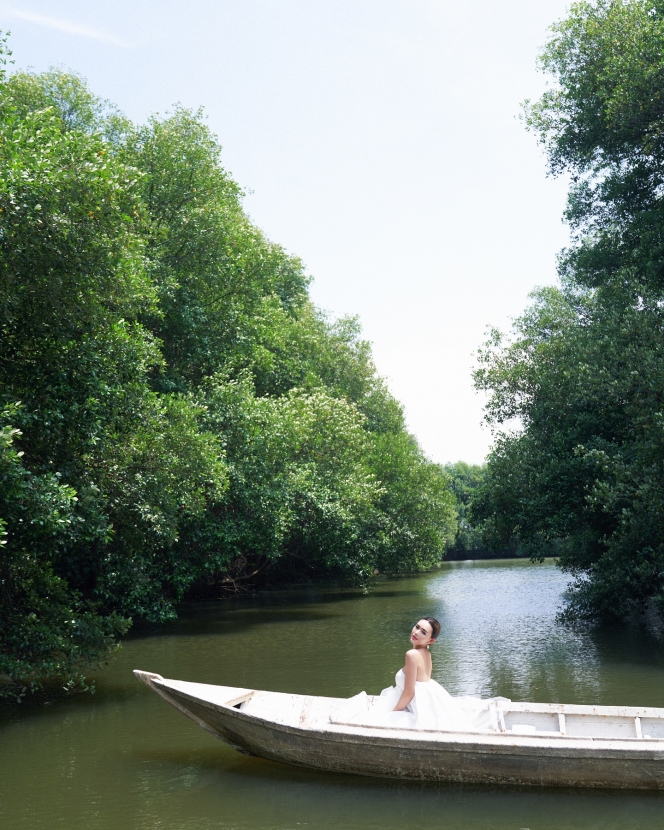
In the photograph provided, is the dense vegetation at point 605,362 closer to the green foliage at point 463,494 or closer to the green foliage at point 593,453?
the green foliage at point 593,453

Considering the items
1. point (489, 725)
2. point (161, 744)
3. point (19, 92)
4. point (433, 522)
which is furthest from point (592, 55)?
point (433, 522)

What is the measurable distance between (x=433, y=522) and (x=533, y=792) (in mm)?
34679

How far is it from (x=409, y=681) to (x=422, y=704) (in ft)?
0.92

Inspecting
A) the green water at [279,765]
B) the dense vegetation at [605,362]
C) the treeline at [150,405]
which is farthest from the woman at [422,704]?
the dense vegetation at [605,362]

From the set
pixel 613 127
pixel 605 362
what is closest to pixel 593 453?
pixel 605 362

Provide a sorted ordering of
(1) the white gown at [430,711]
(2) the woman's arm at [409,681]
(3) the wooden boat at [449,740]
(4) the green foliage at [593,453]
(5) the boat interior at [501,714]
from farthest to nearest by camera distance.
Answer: (4) the green foliage at [593,453]
(5) the boat interior at [501,714]
(2) the woman's arm at [409,681]
(1) the white gown at [430,711]
(3) the wooden boat at [449,740]

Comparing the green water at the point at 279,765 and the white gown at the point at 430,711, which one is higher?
the white gown at the point at 430,711

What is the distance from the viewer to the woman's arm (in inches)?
347

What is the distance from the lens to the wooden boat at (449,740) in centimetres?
783

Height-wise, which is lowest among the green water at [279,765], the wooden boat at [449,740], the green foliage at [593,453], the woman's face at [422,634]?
the green water at [279,765]

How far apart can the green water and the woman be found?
0.66 m

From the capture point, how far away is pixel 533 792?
26.3ft

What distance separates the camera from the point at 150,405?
15.6 metres

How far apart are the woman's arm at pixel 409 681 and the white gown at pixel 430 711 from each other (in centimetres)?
6
